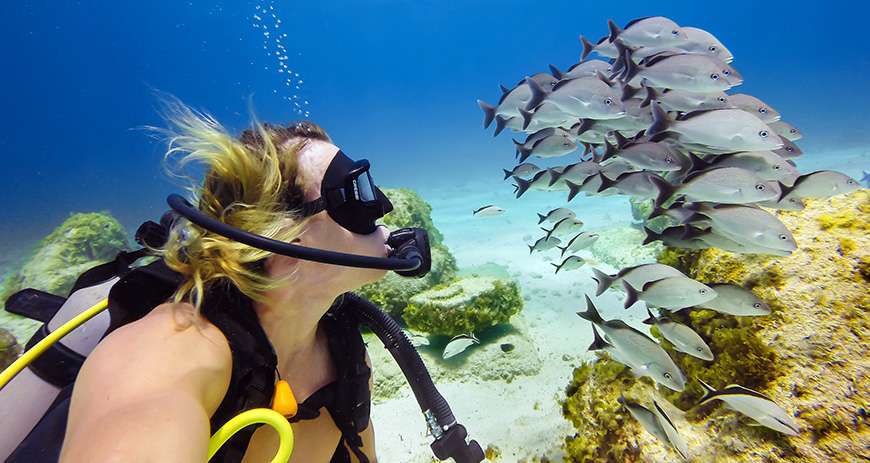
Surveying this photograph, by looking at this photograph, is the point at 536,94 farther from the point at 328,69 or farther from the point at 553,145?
the point at 328,69

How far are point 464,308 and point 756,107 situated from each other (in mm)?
4312

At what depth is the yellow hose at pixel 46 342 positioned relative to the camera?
4.17 feet

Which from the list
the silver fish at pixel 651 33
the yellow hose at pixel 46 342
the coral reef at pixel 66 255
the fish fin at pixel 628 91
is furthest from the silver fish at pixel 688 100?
the coral reef at pixel 66 255

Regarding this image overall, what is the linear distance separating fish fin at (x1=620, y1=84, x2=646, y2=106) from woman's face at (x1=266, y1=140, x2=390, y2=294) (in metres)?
3.83

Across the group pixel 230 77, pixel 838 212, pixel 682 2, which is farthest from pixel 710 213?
pixel 682 2

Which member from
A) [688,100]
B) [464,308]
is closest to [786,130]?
[688,100]

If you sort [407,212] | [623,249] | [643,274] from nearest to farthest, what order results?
[643,274], [407,212], [623,249]

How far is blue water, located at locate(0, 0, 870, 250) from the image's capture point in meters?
50.1

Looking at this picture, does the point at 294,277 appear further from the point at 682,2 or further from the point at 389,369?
the point at 682,2

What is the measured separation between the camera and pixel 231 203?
144 cm

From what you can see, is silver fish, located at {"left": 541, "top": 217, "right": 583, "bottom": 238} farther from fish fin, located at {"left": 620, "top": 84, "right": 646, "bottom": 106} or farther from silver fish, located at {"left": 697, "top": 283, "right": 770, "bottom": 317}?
silver fish, located at {"left": 697, "top": 283, "right": 770, "bottom": 317}

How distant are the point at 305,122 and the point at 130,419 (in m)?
1.45

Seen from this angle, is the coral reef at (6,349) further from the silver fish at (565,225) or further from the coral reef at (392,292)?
the silver fish at (565,225)

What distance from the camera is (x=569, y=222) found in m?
5.74
